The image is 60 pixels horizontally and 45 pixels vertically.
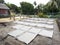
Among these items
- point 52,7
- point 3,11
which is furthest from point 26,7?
point 52,7

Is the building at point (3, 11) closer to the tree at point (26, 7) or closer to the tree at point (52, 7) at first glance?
the tree at point (26, 7)

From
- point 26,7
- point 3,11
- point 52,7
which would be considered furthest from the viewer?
point 26,7

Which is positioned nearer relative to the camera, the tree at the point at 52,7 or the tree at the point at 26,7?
the tree at the point at 52,7

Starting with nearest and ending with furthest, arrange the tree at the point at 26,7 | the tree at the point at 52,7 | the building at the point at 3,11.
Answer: the tree at the point at 52,7 → the building at the point at 3,11 → the tree at the point at 26,7

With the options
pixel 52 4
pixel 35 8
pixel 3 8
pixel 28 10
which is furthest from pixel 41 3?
pixel 3 8

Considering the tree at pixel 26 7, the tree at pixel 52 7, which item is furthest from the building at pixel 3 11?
the tree at pixel 52 7

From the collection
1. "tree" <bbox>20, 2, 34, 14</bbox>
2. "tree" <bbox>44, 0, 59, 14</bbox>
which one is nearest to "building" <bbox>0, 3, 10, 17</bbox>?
"tree" <bbox>20, 2, 34, 14</bbox>

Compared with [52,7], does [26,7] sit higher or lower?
higher

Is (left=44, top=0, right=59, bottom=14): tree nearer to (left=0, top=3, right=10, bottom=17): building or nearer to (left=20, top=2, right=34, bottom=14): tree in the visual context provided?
(left=20, top=2, right=34, bottom=14): tree

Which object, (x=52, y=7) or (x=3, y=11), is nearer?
(x=52, y=7)

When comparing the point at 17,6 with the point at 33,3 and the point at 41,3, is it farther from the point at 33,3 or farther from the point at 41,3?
the point at 41,3

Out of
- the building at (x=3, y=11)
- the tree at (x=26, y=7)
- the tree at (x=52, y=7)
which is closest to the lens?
the tree at (x=52, y=7)

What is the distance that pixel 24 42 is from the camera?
3506 mm

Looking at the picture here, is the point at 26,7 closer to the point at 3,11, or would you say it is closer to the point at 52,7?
the point at 3,11
